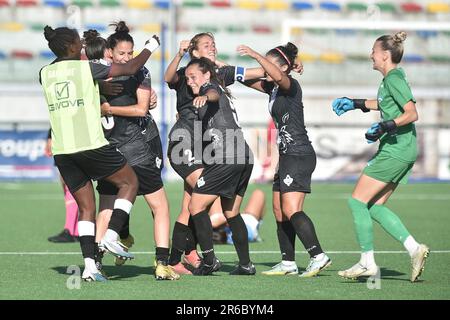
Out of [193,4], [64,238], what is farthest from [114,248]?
[193,4]

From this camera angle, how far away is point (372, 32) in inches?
1102

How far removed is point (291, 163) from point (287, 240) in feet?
2.49

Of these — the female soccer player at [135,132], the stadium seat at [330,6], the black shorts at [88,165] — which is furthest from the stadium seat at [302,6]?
the black shorts at [88,165]

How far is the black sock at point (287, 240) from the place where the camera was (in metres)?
9.09

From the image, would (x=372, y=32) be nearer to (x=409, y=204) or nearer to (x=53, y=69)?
(x=409, y=204)

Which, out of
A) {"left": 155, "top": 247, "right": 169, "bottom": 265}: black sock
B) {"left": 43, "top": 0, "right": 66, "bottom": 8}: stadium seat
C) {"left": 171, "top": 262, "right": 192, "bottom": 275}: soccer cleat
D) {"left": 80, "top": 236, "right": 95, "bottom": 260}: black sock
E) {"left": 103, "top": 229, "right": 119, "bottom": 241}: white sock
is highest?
{"left": 43, "top": 0, "right": 66, "bottom": 8}: stadium seat

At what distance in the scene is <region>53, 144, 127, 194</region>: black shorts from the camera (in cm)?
816

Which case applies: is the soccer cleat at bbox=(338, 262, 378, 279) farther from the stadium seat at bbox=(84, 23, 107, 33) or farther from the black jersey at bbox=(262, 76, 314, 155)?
the stadium seat at bbox=(84, 23, 107, 33)

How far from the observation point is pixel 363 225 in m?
8.53

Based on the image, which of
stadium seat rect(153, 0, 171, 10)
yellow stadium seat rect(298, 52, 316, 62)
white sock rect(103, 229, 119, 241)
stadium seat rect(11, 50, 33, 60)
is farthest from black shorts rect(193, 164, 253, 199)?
stadium seat rect(153, 0, 171, 10)

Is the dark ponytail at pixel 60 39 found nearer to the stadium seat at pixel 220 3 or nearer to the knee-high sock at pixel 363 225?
the knee-high sock at pixel 363 225

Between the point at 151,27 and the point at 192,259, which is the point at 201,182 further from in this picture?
the point at 151,27
